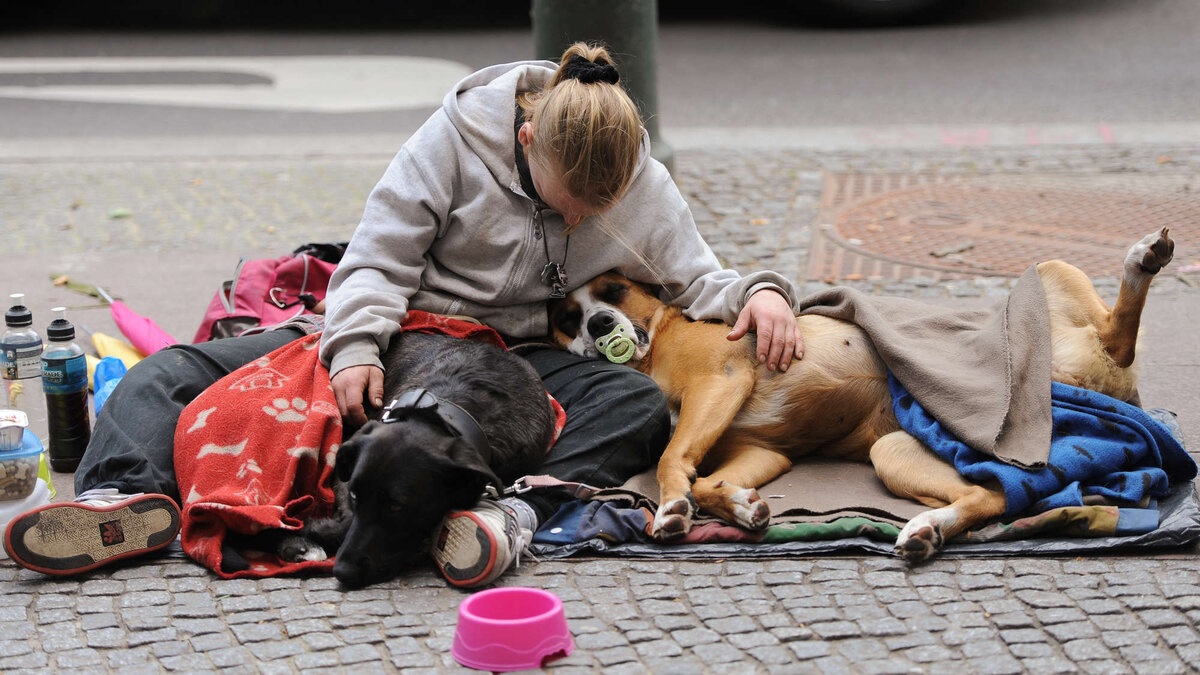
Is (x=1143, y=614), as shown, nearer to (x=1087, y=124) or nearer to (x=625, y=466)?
(x=625, y=466)

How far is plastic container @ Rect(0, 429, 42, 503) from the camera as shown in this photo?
122 inches

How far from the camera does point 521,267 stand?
363 centimetres

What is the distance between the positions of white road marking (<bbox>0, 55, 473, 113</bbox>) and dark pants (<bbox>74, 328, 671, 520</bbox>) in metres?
5.76

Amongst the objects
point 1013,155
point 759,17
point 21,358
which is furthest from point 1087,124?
point 21,358

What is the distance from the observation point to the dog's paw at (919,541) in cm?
298

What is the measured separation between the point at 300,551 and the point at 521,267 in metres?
1.11

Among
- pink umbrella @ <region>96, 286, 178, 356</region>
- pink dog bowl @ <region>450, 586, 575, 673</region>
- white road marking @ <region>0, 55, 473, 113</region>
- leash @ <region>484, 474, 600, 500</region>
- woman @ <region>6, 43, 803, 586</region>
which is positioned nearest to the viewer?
pink dog bowl @ <region>450, 586, 575, 673</region>

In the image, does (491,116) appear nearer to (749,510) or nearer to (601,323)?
(601,323)

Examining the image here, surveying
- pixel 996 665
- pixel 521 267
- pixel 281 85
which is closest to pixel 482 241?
pixel 521 267

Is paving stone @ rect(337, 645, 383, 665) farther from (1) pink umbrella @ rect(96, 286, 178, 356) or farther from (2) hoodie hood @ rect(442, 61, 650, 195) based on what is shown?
(1) pink umbrella @ rect(96, 286, 178, 356)

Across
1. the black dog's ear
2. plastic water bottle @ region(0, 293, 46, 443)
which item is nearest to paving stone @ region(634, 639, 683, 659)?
the black dog's ear

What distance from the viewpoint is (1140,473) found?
3209mm

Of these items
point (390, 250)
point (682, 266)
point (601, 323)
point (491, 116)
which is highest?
point (491, 116)

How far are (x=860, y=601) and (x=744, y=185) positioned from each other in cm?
434
